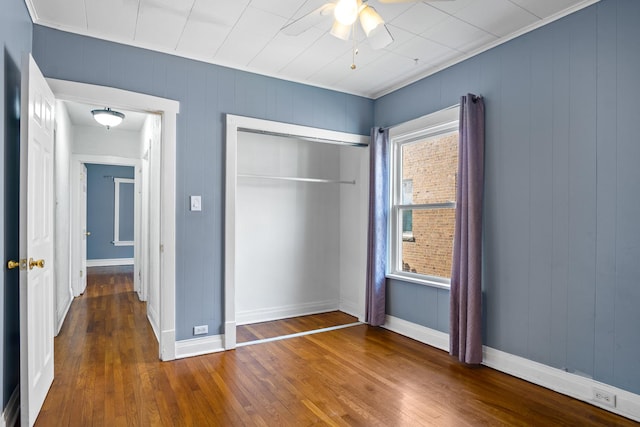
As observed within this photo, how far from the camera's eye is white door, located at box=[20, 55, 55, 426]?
80.4 inches

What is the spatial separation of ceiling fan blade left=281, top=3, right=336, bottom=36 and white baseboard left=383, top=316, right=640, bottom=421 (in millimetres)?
2809

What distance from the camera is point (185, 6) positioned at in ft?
8.50

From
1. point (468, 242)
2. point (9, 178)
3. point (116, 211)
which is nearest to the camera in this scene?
point (9, 178)

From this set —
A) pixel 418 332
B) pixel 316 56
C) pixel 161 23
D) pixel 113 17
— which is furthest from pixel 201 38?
pixel 418 332

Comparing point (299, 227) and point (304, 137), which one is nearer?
point (304, 137)

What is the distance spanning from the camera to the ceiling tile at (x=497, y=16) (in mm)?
2545

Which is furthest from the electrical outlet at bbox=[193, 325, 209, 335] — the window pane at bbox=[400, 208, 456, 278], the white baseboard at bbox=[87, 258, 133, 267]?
the white baseboard at bbox=[87, 258, 133, 267]

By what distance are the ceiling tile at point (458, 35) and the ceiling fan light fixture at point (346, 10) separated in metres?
1.10

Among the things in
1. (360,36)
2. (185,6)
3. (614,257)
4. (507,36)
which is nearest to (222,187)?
(185,6)

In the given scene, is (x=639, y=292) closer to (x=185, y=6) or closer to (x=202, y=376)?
(x=202, y=376)

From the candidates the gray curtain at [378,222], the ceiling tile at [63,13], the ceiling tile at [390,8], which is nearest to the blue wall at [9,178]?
the ceiling tile at [63,13]

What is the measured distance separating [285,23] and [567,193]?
238 cm

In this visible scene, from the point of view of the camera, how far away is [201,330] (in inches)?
134

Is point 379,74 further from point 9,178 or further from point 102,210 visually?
point 102,210
